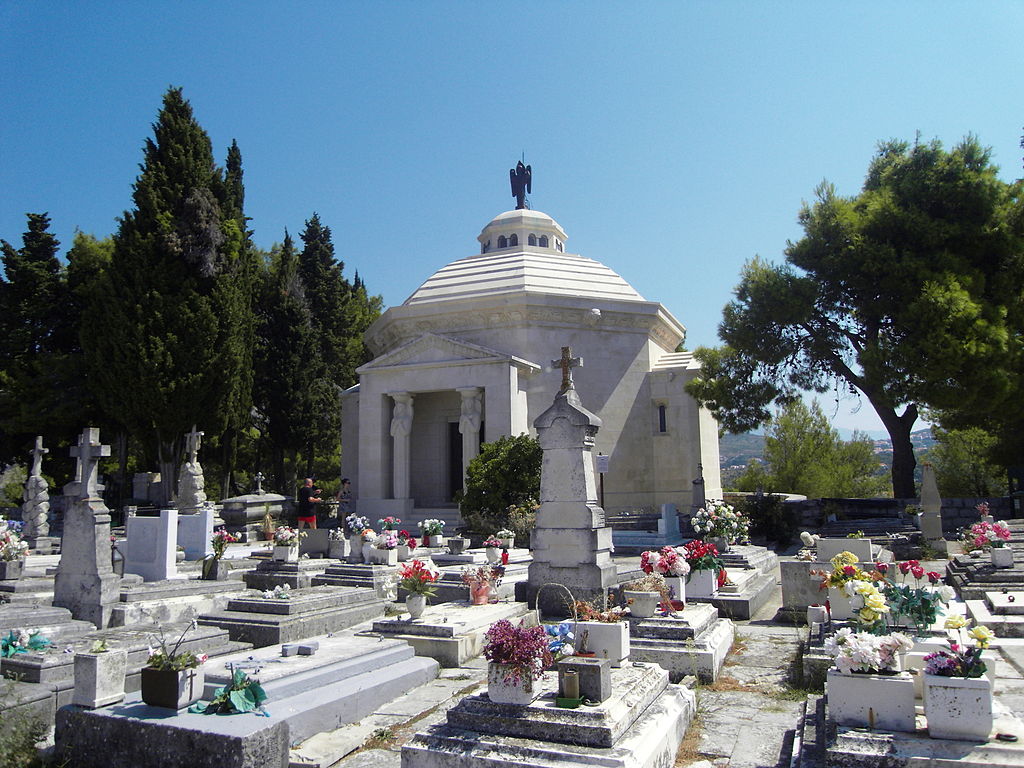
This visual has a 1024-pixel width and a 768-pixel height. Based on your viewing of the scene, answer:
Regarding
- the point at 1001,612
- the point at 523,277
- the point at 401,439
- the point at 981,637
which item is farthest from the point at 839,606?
the point at 523,277

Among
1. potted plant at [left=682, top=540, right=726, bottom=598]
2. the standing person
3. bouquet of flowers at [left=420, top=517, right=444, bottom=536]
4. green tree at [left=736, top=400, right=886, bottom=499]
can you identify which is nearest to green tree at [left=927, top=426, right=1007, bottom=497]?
green tree at [left=736, top=400, right=886, bottom=499]

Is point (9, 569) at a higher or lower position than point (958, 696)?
higher

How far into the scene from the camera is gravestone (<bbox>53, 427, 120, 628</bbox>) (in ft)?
28.3

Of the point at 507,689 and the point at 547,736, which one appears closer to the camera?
the point at 547,736

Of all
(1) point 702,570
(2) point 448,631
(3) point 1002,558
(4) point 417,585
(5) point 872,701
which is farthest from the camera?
(3) point 1002,558

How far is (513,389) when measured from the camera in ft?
75.4

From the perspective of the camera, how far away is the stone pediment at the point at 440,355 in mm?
23278

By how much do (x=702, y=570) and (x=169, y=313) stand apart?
18.7 meters

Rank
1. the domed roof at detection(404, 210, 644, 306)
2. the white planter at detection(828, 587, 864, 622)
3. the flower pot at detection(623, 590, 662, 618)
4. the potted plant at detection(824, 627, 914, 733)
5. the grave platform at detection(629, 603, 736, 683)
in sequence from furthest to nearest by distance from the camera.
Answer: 1. the domed roof at detection(404, 210, 644, 306)
2. the flower pot at detection(623, 590, 662, 618)
3. the white planter at detection(828, 587, 864, 622)
4. the grave platform at detection(629, 603, 736, 683)
5. the potted plant at detection(824, 627, 914, 733)

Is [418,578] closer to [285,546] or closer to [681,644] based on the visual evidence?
[681,644]

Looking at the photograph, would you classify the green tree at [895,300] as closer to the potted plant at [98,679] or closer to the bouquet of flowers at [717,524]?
the bouquet of flowers at [717,524]

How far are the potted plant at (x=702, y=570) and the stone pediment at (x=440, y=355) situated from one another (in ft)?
42.8

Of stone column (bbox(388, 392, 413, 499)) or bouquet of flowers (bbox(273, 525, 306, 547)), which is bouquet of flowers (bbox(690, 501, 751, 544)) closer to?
bouquet of flowers (bbox(273, 525, 306, 547))

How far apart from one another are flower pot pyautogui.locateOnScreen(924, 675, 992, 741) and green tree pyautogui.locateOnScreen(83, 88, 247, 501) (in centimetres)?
2236
